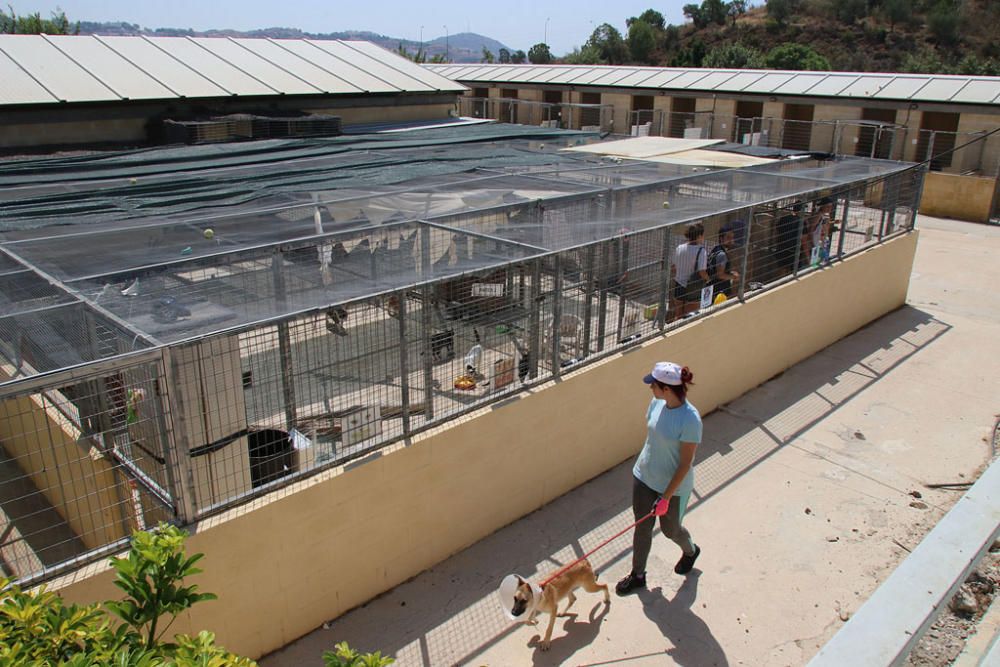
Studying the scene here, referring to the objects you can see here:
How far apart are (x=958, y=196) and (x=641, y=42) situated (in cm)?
4968

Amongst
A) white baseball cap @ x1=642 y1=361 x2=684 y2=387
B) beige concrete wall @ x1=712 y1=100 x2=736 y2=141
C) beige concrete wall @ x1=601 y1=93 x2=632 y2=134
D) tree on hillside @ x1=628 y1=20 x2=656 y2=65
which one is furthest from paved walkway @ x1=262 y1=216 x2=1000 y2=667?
tree on hillside @ x1=628 y1=20 x2=656 y2=65

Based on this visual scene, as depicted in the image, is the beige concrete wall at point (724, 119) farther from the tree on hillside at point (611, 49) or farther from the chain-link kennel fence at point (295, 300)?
the tree on hillside at point (611, 49)

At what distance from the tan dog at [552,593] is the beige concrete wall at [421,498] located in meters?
1.02

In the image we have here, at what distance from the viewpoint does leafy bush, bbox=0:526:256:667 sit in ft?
6.80

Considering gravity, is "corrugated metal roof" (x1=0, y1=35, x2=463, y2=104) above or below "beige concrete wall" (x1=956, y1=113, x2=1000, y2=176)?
above

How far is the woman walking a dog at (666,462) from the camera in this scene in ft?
15.1

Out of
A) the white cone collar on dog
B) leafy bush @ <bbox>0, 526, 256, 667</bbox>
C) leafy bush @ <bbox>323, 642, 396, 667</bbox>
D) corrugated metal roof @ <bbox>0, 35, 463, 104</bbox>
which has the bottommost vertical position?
the white cone collar on dog

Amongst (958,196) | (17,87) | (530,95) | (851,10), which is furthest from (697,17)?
(17,87)

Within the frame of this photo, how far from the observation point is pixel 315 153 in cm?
1180

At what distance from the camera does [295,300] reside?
5.74 metres

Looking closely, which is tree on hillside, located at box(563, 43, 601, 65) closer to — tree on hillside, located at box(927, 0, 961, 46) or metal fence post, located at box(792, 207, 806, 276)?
tree on hillside, located at box(927, 0, 961, 46)

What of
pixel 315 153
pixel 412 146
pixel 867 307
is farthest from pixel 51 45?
pixel 867 307

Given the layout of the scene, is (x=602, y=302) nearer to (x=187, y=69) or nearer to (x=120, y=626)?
(x=120, y=626)

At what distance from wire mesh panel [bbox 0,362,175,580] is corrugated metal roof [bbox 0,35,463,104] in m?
9.74
